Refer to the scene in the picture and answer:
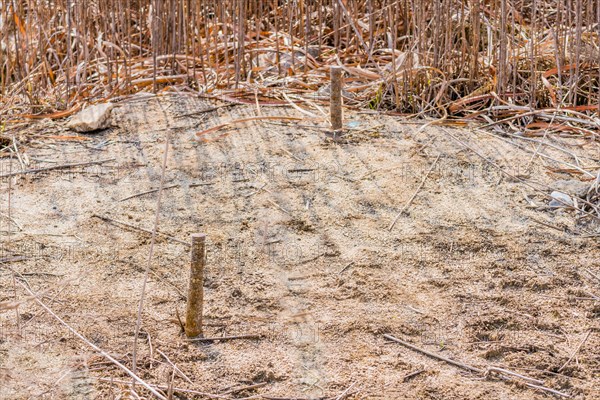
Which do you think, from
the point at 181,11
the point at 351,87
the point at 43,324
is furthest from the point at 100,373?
the point at 181,11

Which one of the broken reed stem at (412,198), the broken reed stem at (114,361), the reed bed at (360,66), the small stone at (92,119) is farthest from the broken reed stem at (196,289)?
the reed bed at (360,66)

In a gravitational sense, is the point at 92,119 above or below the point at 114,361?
above

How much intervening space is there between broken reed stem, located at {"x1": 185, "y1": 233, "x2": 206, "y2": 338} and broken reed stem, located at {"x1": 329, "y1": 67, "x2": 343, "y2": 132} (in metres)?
1.23

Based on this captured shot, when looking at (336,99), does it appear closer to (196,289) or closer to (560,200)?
(560,200)

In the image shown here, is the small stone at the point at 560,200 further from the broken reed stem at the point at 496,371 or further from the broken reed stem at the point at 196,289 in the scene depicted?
the broken reed stem at the point at 196,289

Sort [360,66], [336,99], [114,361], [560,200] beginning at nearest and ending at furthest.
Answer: [114,361], [560,200], [336,99], [360,66]

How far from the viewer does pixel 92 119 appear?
3.25 metres

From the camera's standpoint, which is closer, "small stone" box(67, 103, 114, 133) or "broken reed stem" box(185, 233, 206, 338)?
"broken reed stem" box(185, 233, 206, 338)

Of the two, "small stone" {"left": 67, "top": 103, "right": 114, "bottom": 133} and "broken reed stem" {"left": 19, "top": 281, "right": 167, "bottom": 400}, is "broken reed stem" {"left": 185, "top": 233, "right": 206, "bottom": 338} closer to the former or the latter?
"broken reed stem" {"left": 19, "top": 281, "right": 167, "bottom": 400}

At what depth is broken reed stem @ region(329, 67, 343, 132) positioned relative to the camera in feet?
9.91

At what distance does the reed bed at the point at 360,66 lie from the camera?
335cm

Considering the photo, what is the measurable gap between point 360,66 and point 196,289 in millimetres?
2132

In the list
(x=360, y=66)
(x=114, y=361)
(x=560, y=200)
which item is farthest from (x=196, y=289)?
(x=360, y=66)

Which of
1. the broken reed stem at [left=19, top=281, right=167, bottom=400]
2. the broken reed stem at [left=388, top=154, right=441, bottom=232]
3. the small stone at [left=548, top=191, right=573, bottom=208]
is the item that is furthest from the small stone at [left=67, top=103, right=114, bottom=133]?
the small stone at [left=548, top=191, right=573, bottom=208]
